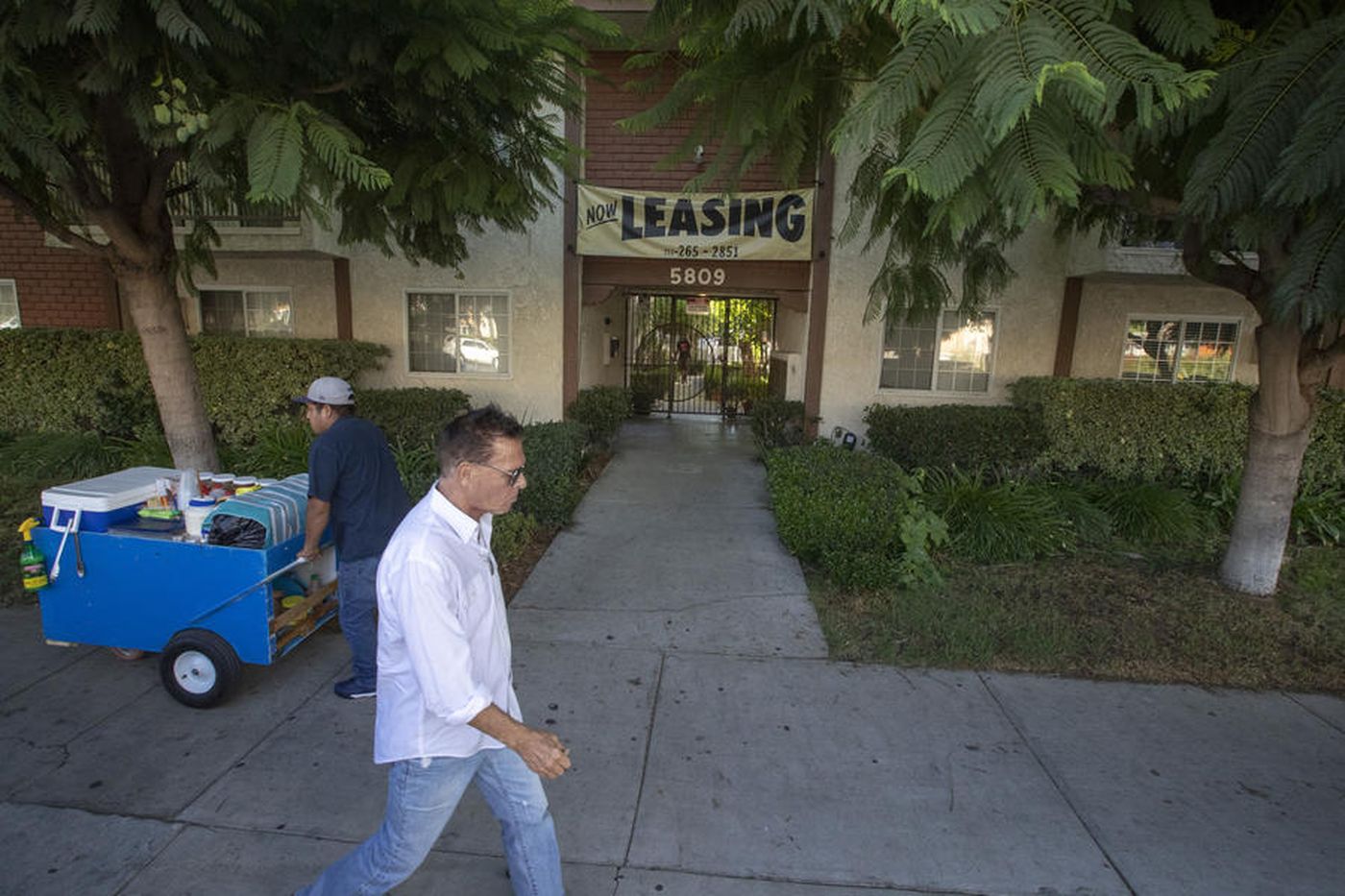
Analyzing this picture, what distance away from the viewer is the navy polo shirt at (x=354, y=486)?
11.6 ft

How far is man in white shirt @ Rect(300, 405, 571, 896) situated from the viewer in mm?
1837

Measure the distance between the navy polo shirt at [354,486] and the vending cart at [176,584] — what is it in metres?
0.32

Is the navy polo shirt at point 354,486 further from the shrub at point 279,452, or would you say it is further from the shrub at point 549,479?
the shrub at point 279,452

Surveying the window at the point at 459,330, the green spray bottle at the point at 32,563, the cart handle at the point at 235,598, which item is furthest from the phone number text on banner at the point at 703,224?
the green spray bottle at the point at 32,563

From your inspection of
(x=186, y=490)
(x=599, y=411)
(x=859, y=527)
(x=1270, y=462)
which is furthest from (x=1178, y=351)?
(x=186, y=490)

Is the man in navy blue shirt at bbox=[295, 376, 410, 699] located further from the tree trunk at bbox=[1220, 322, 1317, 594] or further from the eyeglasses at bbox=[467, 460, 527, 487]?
the tree trunk at bbox=[1220, 322, 1317, 594]

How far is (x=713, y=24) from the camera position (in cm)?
334

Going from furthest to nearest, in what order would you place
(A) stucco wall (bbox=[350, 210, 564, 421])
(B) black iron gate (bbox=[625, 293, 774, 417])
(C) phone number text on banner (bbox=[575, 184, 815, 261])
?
(B) black iron gate (bbox=[625, 293, 774, 417]), (A) stucco wall (bbox=[350, 210, 564, 421]), (C) phone number text on banner (bbox=[575, 184, 815, 261])

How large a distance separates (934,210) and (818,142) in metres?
2.14

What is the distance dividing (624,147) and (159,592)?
7835 mm

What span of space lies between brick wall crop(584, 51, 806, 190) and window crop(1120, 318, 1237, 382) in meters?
5.46

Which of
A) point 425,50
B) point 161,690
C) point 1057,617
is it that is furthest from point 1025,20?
point 161,690

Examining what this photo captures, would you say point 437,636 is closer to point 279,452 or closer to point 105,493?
point 105,493

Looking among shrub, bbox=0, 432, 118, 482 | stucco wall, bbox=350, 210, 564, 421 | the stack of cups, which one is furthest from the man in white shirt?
shrub, bbox=0, 432, 118, 482
